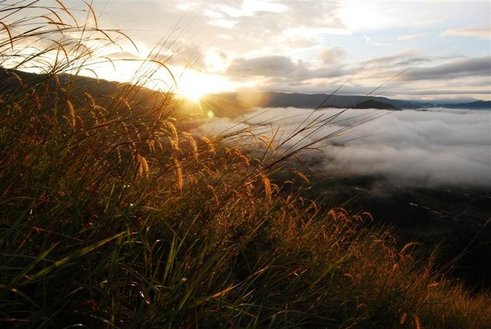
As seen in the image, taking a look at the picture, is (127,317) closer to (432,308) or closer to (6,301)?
(6,301)

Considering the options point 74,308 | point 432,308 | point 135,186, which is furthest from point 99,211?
point 432,308

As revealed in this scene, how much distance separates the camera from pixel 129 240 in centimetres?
188

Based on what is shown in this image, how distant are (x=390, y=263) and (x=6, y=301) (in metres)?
4.21

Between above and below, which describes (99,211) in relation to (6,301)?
above

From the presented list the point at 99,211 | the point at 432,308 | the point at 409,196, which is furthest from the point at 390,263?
the point at 409,196

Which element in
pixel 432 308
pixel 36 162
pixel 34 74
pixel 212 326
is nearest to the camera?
pixel 212 326

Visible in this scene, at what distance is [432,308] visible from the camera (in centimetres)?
415

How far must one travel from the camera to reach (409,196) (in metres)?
195

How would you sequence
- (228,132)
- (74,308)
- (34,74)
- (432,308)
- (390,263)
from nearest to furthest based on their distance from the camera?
(74,308) → (34,74) → (228,132) → (432,308) → (390,263)

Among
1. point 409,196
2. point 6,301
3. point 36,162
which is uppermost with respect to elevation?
point 36,162

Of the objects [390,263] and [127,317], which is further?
[390,263]

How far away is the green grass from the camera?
1767 mm

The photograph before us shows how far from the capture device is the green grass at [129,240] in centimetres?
177

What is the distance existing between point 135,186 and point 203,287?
772 mm
